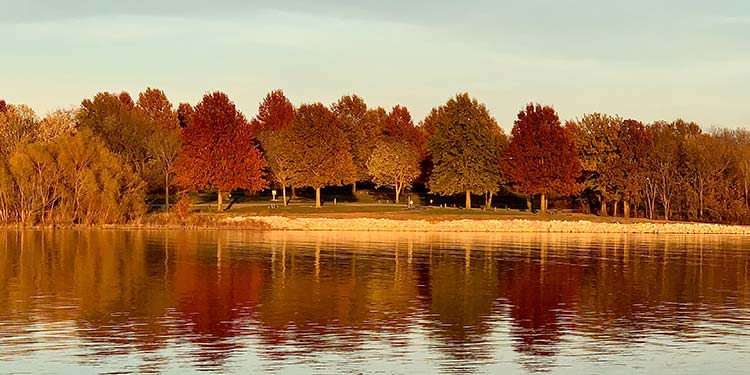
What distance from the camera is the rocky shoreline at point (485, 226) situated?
316 ft

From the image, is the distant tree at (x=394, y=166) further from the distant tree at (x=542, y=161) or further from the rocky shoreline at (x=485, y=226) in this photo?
the rocky shoreline at (x=485, y=226)

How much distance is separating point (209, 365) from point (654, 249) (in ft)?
178

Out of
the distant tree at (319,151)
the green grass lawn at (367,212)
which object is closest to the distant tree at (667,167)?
the green grass lawn at (367,212)

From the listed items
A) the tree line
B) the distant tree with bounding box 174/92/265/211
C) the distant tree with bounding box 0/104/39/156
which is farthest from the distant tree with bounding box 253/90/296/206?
the distant tree with bounding box 0/104/39/156

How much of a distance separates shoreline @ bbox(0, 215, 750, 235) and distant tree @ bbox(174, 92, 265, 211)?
11973 mm

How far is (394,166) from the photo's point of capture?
429 feet

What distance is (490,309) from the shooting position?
128 ft

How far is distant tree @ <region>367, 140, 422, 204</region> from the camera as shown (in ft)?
430

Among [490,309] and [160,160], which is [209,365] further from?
[160,160]

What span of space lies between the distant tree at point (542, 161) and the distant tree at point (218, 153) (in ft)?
102

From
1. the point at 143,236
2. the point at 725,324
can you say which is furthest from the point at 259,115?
the point at 725,324

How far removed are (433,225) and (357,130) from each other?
52.2 metres

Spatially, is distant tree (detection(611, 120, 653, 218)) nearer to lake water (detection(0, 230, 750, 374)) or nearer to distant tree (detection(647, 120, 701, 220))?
distant tree (detection(647, 120, 701, 220))

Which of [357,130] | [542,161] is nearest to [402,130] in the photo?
[357,130]
